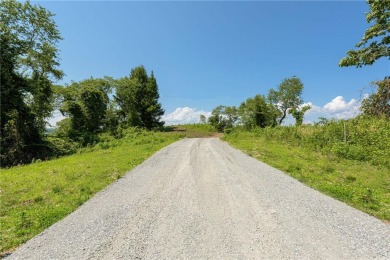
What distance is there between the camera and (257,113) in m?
48.0

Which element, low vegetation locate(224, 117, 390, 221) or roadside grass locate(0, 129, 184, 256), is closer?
roadside grass locate(0, 129, 184, 256)

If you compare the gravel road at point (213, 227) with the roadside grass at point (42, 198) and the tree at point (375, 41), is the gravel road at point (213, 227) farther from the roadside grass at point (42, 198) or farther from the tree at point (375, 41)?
the tree at point (375, 41)

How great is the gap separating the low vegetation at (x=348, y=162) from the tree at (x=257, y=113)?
26.3 metres

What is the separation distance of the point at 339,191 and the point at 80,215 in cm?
768

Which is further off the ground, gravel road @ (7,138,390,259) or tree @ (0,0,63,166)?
tree @ (0,0,63,166)

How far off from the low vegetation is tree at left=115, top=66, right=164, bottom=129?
29.0 metres

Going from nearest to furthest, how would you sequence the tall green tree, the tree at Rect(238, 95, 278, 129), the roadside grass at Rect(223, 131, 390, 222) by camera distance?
the roadside grass at Rect(223, 131, 390, 222)
the tall green tree
the tree at Rect(238, 95, 278, 129)

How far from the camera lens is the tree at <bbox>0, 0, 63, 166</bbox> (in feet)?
65.6

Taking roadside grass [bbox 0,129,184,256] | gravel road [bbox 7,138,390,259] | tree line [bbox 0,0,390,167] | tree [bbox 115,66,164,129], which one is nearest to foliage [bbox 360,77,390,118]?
tree line [bbox 0,0,390,167]

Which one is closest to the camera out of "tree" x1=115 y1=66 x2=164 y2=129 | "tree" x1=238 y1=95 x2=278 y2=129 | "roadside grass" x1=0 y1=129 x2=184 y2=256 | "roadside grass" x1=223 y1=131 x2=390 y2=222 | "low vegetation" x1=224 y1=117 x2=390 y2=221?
"roadside grass" x1=0 y1=129 x2=184 y2=256

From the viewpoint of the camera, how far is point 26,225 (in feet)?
17.6

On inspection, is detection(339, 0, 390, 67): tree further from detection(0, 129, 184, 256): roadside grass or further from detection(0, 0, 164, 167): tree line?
detection(0, 0, 164, 167): tree line

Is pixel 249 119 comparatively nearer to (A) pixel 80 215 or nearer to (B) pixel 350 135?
(B) pixel 350 135

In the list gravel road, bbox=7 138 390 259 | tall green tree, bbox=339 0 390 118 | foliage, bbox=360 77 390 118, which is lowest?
gravel road, bbox=7 138 390 259
